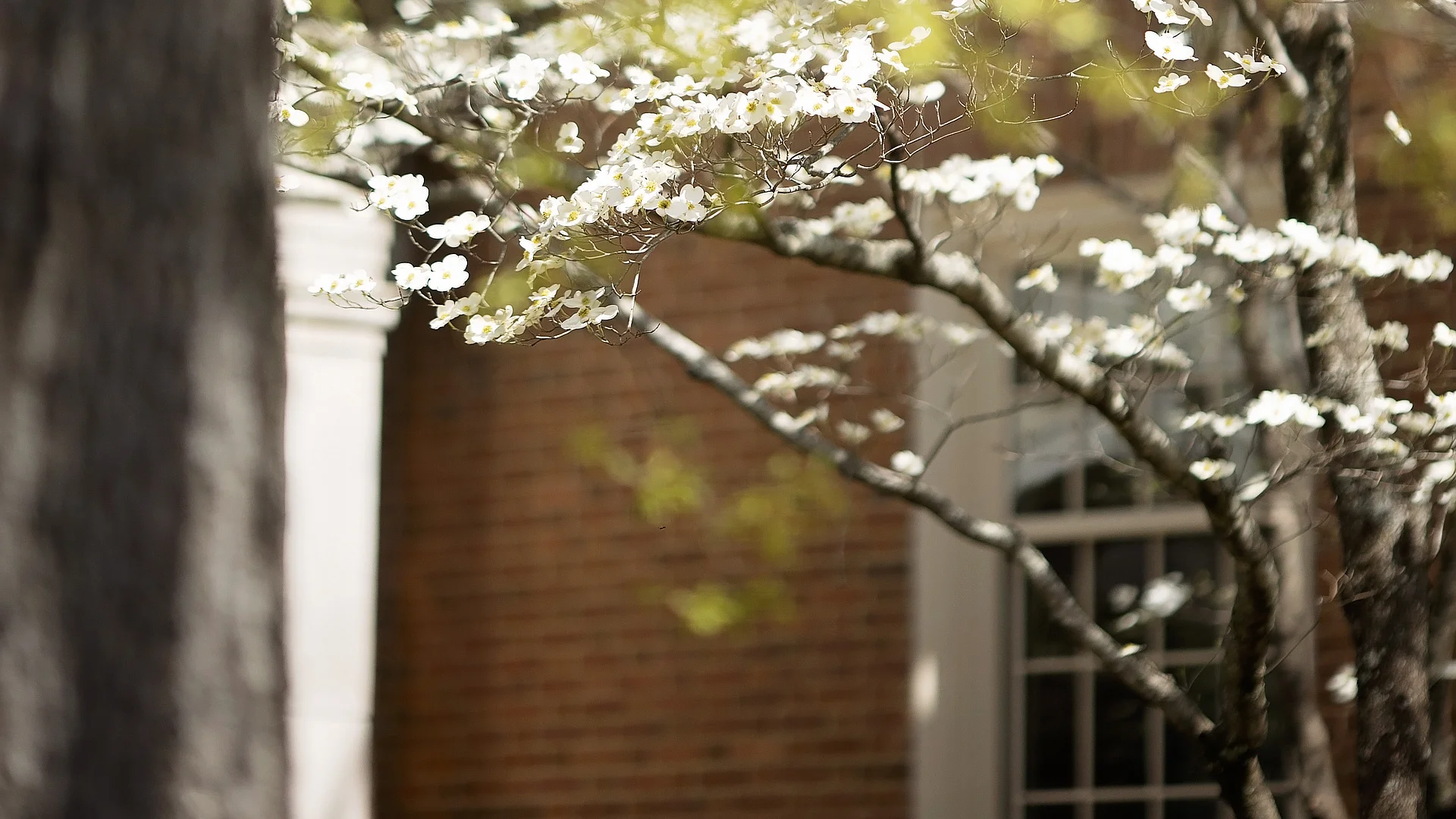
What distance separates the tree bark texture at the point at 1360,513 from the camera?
13.8 feet

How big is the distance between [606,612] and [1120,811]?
2153mm

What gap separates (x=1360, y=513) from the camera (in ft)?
14.1

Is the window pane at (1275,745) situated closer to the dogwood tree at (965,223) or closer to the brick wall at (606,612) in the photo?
the dogwood tree at (965,223)

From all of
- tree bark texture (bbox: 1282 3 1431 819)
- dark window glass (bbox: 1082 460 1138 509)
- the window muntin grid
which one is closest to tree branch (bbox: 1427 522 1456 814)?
tree bark texture (bbox: 1282 3 1431 819)

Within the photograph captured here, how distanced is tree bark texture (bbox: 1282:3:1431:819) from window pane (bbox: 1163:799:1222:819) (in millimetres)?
2276

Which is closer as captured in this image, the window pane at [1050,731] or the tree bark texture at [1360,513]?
the tree bark texture at [1360,513]

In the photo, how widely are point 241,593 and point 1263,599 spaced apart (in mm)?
2636

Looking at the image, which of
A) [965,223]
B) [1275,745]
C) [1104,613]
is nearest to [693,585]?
[1104,613]

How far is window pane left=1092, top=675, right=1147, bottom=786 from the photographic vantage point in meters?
6.71

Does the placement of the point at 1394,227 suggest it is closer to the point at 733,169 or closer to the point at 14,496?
the point at 733,169

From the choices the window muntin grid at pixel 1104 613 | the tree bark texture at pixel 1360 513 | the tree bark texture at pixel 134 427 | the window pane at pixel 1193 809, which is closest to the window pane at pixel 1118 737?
the window muntin grid at pixel 1104 613

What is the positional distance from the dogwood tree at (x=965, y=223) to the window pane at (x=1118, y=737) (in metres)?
1.38

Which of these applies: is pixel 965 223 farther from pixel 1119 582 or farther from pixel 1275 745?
pixel 1275 745

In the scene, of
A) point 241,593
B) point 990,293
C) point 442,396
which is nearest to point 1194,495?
point 990,293
